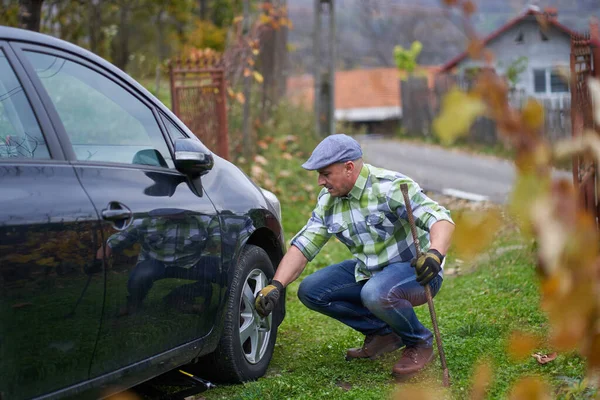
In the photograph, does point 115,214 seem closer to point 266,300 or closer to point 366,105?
point 266,300

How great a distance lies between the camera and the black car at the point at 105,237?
2.65 m

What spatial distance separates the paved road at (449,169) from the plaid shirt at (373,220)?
8499mm

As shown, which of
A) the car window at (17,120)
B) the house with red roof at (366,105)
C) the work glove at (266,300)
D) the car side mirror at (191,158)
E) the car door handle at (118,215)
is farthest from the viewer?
the house with red roof at (366,105)

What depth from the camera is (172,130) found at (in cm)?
389

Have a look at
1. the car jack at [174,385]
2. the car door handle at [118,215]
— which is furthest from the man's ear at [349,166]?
the car door handle at [118,215]

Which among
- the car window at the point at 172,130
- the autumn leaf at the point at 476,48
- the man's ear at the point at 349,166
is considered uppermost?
the autumn leaf at the point at 476,48

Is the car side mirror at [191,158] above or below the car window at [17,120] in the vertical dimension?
below

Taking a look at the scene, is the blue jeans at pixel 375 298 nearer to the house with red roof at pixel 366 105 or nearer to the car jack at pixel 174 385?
the car jack at pixel 174 385

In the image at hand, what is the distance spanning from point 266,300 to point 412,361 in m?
0.84

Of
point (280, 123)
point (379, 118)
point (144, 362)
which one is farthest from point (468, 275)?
point (379, 118)

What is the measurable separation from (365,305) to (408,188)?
66 centimetres

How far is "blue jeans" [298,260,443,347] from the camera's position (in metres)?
4.32

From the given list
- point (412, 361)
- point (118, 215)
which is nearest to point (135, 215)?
point (118, 215)

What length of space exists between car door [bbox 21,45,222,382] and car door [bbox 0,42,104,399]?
0.27 feet
